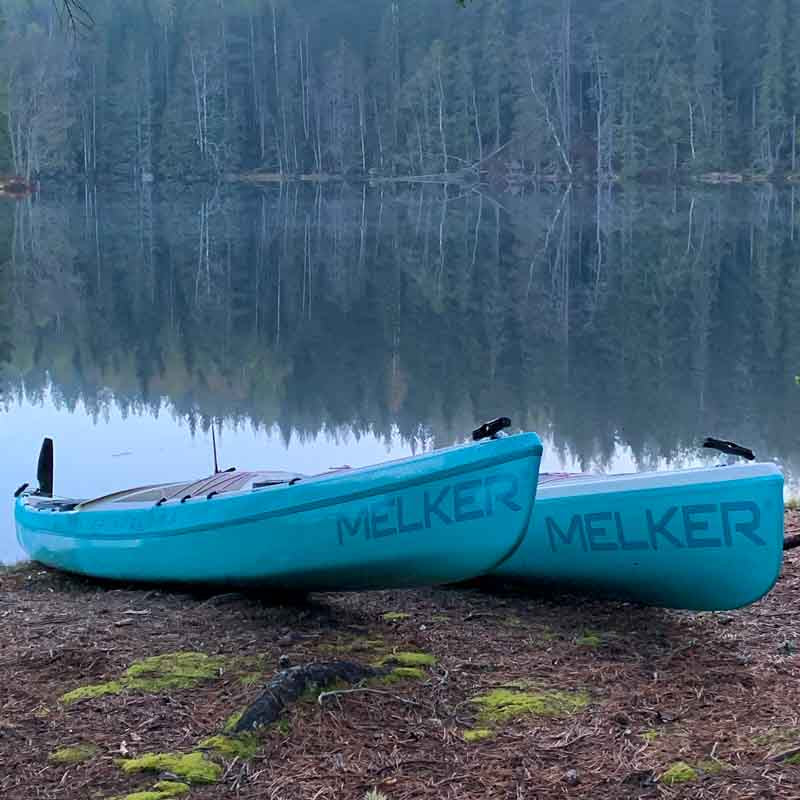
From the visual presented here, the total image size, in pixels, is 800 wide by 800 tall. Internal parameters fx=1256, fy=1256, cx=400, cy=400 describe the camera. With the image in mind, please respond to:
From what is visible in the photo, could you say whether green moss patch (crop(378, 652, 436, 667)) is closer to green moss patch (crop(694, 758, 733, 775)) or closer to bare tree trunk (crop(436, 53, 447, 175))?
green moss patch (crop(694, 758, 733, 775))

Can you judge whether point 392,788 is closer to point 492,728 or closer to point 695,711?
point 492,728

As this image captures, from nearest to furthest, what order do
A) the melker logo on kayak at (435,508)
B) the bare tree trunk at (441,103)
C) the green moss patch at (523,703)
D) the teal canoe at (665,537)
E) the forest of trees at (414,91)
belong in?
the green moss patch at (523,703)
the melker logo on kayak at (435,508)
the teal canoe at (665,537)
the forest of trees at (414,91)
the bare tree trunk at (441,103)

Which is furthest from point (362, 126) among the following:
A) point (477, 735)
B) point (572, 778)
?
point (572, 778)

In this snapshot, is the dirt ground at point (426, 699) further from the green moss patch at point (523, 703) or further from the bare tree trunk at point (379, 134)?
the bare tree trunk at point (379, 134)

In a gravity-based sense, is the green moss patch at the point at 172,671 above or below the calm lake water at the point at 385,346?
above

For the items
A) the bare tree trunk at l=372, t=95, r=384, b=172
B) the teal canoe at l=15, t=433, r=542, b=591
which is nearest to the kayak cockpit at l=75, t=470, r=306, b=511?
the teal canoe at l=15, t=433, r=542, b=591

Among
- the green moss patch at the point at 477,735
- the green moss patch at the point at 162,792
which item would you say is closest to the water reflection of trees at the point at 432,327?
the green moss patch at the point at 477,735

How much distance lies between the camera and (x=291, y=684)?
4.00 meters

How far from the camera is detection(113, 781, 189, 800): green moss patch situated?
339 centimetres

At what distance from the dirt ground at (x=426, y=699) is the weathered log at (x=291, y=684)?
51 millimetres

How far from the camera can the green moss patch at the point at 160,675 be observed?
423 centimetres

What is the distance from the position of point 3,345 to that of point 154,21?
68.2m

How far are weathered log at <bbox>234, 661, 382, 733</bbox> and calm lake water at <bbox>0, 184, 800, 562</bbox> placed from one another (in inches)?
188

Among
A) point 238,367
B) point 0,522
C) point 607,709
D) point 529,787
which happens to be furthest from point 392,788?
point 238,367
